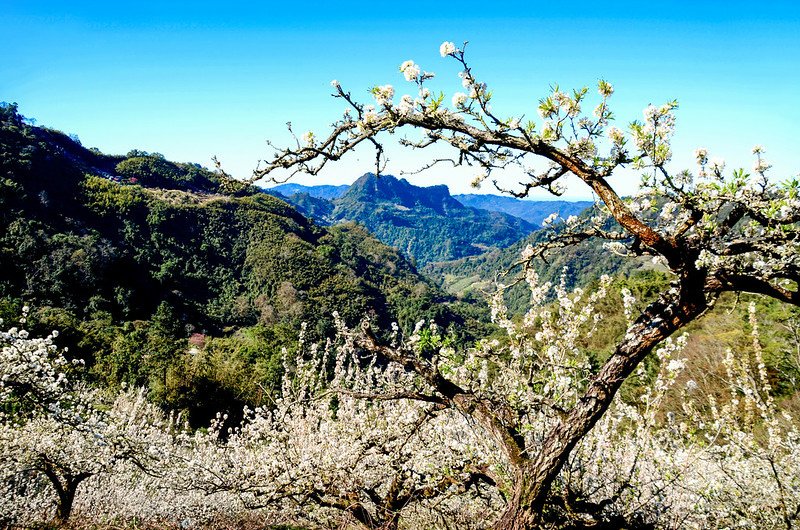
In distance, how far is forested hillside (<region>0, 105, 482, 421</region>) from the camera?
1062 inches

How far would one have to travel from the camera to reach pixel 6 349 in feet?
20.1

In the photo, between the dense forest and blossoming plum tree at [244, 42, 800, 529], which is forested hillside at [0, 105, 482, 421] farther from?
blossoming plum tree at [244, 42, 800, 529]

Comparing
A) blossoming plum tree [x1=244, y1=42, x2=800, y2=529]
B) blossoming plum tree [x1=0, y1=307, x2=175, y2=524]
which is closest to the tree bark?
blossoming plum tree [x1=244, y1=42, x2=800, y2=529]

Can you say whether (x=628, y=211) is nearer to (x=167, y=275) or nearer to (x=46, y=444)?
(x=46, y=444)

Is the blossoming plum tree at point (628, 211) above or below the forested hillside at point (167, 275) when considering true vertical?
above

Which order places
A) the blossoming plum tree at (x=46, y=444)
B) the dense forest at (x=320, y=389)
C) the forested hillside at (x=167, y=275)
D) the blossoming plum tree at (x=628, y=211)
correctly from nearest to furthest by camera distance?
1. the blossoming plum tree at (x=628, y=211)
2. the dense forest at (x=320, y=389)
3. the blossoming plum tree at (x=46, y=444)
4. the forested hillside at (x=167, y=275)

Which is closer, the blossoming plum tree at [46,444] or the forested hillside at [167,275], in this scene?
the blossoming plum tree at [46,444]

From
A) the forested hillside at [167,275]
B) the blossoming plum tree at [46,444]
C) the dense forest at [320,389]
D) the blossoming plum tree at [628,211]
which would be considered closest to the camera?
the blossoming plum tree at [628,211]

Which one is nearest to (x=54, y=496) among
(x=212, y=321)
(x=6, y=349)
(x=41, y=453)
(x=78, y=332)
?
(x=41, y=453)

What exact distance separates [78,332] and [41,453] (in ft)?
93.4

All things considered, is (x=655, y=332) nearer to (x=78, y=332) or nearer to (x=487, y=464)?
(x=487, y=464)

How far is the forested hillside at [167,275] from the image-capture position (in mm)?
26969

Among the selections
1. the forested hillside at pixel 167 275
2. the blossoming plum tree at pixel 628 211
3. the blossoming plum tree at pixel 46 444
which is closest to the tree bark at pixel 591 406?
the blossoming plum tree at pixel 628 211

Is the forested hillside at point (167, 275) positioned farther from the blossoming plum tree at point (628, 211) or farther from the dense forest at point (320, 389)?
the blossoming plum tree at point (628, 211)
